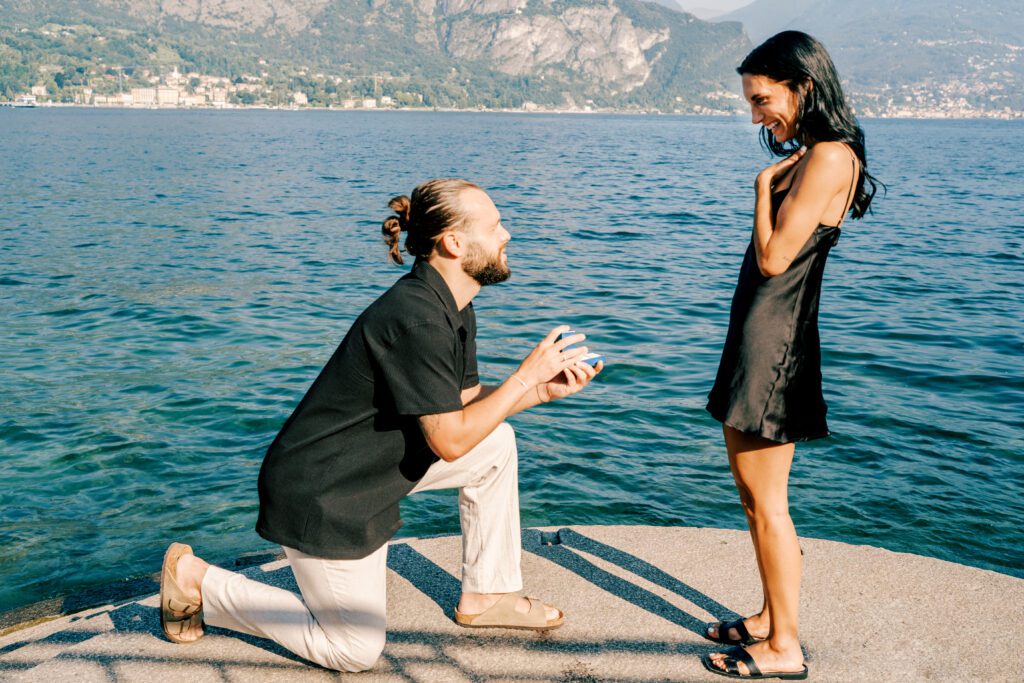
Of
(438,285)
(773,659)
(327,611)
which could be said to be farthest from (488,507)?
(773,659)

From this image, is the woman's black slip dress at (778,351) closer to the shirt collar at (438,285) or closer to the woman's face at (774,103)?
the woman's face at (774,103)

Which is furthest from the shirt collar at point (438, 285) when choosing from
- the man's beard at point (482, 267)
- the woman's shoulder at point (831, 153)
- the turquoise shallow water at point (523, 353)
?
the turquoise shallow water at point (523, 353)

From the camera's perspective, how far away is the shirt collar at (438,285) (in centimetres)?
329

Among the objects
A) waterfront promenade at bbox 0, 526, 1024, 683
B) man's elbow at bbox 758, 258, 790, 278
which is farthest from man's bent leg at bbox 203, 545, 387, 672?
man's elbow at bbox 758, 258, 790, 278

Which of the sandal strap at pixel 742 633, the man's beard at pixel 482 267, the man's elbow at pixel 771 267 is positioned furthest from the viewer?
the sandal strap at pixel 742 633

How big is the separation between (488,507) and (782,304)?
1.45 metres

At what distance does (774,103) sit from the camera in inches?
128

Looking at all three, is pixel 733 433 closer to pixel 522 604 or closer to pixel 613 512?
pixel 522 604

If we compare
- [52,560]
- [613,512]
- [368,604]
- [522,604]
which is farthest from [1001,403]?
[52,560]

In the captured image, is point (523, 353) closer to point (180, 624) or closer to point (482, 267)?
point (180, 624)

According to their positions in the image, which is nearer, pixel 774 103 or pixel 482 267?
pixel 774 103

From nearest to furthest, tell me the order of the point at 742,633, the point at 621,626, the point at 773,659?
the point at 773,659, the point at 742,633, the point at 621,626

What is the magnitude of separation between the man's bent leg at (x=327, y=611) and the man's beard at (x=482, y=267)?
1.12 meters

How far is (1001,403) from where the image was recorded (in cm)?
927
